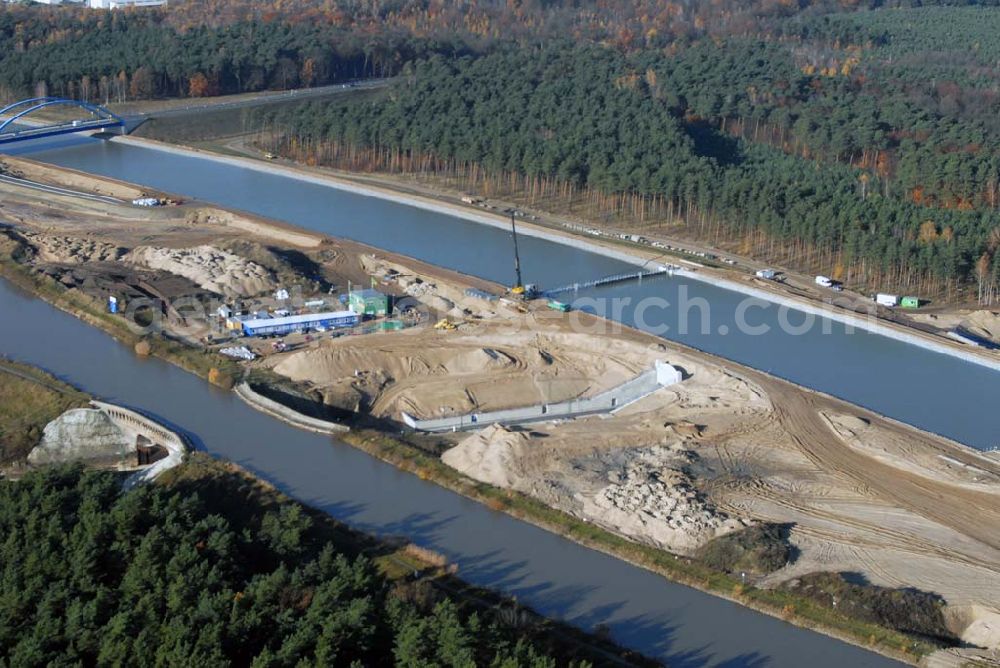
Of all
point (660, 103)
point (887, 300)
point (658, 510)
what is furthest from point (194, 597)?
point (660, 103)

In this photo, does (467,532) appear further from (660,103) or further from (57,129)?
(57,129)

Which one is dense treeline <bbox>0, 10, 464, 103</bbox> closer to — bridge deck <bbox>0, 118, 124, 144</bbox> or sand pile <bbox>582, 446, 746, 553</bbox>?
bridge deck <bbox>0, 118, 124, 144</bbox>

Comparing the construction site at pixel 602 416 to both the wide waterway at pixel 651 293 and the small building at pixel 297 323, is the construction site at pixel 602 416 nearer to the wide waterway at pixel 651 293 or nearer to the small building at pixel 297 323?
the small building at pixel 297 323

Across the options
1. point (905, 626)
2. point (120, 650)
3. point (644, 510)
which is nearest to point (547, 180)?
point (644, 510)

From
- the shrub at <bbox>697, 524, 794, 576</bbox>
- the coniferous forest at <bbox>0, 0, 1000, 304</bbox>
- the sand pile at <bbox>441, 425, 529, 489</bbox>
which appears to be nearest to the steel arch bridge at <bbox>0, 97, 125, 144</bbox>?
the coniferous forest at <bbox>0, 0, 1000, 304</bbox>

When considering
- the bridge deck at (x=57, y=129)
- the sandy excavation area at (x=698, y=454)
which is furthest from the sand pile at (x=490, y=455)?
the bridge deck at (x=57, y=129)

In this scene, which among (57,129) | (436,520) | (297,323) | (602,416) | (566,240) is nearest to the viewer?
(436,520)
